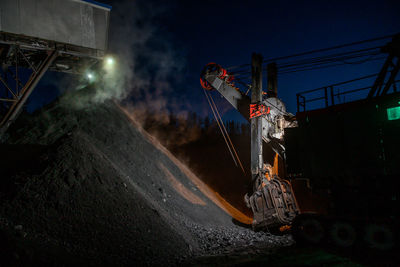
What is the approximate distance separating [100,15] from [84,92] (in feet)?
17.7

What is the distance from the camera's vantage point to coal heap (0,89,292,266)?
5.24 m

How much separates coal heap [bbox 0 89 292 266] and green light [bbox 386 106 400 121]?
4.94 meters

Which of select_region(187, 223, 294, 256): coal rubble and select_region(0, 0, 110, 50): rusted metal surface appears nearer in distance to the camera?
select_region(187, 223, 294, 256): coal rubble

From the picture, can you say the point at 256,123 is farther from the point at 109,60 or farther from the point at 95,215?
the point at 109,60

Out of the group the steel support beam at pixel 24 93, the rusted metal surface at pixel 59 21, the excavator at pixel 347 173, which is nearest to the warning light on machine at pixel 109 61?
the rusted metal surface at pixel 59 21

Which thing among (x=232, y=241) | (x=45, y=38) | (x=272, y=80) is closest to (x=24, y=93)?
(x=45, y=38)

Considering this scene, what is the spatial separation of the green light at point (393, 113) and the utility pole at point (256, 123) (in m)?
5.28

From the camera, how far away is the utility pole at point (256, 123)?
11.2m

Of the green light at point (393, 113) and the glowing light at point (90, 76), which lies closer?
the green light at point (393, 113)

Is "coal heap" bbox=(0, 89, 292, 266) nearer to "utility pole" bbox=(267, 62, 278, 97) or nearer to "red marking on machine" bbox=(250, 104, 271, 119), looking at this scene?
"red marking on machine" bbox=(250, 104, 271, 119)

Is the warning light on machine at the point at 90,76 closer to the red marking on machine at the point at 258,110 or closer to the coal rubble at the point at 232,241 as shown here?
the red marking on machine at the point at 258,110

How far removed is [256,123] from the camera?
1156cm

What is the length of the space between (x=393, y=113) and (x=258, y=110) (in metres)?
5.48

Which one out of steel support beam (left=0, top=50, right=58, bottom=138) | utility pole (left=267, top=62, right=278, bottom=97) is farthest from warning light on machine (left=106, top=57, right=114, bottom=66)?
utility pole (left=267, top=62, right=278, bottom=97)
